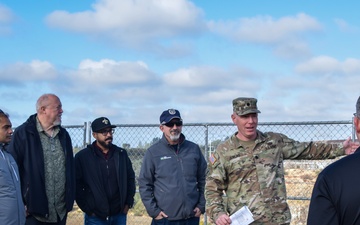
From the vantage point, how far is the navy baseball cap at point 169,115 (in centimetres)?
672

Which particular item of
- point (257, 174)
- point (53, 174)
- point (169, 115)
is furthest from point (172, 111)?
point (257, 174)

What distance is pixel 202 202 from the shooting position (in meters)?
6.82

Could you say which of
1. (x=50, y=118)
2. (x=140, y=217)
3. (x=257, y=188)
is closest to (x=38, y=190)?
(x=50, y=118)

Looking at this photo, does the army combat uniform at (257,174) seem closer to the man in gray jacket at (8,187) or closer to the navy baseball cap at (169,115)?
the navy baseball cap at (169,115)

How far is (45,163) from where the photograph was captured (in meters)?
6.46

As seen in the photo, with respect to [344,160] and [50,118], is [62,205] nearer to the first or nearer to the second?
[50,118]

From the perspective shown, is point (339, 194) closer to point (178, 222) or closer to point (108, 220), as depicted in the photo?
point (178, 222)

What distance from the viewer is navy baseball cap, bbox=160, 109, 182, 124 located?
672cm

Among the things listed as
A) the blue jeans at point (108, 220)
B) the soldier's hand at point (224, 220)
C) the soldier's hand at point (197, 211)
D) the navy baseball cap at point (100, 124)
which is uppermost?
the navy baseball cap at point (100, 124)

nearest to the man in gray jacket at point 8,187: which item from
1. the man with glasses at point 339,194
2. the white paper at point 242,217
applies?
the white paper at point 242,217

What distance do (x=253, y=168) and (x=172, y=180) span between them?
1670 millimetres

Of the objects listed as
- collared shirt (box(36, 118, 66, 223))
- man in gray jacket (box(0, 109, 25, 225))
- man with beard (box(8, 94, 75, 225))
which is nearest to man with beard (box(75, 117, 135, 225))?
man with beard (box(8, 94, 75, 225))

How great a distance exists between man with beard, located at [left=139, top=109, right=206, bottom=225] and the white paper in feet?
5.14

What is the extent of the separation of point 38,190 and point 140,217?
17.8 ft
